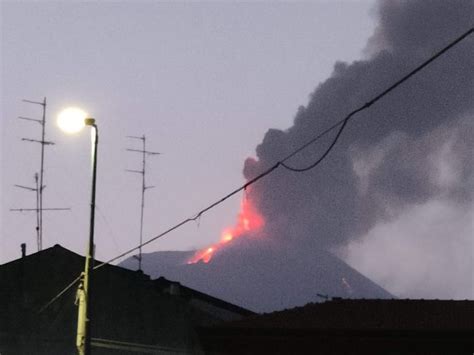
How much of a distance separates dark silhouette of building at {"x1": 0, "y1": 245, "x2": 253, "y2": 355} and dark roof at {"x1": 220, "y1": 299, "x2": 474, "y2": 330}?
821cm

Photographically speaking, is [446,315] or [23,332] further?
[23,332]

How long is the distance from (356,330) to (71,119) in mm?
16114

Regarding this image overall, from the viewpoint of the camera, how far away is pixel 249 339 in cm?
3484

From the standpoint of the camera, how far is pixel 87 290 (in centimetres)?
2112

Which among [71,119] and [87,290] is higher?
[71,119]

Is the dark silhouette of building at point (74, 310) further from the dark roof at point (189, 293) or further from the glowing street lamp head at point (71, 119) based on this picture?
the glowing street lamp head at point (71, 119)

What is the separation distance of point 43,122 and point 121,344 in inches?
642

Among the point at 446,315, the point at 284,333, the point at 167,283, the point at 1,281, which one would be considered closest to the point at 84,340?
the point at 284,333

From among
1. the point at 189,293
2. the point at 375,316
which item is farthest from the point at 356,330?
the point at 189,293

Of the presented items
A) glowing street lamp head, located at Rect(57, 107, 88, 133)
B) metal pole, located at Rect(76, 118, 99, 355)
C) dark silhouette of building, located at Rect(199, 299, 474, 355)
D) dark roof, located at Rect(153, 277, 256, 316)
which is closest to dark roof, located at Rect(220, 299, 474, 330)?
dark silhouette of building, located at Rect(199, 299, 474, 355)

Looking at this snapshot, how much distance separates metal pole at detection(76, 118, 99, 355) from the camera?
68.7ft

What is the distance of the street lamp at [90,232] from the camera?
20719 millimetres

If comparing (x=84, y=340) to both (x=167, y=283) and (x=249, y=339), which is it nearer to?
(x=249, y=339)

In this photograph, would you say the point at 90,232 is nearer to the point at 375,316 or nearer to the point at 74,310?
the point at 375,316
